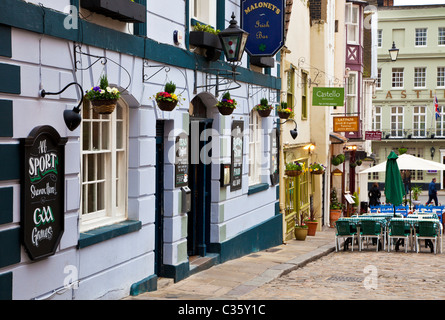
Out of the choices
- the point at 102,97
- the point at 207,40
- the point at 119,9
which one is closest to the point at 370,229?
the point at 207,40

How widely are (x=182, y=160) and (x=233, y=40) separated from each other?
226 centimetres

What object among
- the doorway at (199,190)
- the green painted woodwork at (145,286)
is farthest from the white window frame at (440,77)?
the green painted woodwork at (145,286)

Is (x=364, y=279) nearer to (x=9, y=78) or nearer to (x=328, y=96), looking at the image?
(x=9, y=78)

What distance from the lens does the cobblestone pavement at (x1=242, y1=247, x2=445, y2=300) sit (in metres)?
9.38

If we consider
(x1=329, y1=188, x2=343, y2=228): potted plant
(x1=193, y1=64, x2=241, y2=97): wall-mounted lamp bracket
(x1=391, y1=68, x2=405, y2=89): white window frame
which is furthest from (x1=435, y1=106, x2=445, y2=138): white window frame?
(x1=193, y1=64, x2=241, y2=97): wall-mounted lamp bracket

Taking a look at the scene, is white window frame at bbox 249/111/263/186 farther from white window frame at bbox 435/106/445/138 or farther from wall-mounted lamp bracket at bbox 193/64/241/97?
white window frame at bbox 435/106/445/138

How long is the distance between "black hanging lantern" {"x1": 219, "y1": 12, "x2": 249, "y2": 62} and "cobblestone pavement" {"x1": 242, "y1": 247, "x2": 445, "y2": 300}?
12.8ft

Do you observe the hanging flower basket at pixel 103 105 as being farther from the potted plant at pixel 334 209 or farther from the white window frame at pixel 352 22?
the white window frame at pixel 352 22

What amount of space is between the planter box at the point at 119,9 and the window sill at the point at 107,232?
2.60 meters

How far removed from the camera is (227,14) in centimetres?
1253

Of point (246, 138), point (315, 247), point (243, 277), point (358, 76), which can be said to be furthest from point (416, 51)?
point (243, 277)

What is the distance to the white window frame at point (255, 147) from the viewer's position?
48.4 feet

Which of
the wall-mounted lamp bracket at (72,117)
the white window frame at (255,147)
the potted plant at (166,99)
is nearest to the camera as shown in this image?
the wall-mounted lamp bracket at (72,117)

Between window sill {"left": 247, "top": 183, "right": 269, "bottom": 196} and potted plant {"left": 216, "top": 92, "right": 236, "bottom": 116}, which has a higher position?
potted plant {"left": 216, "top": 92, "right": 236, "bottom": 116}
